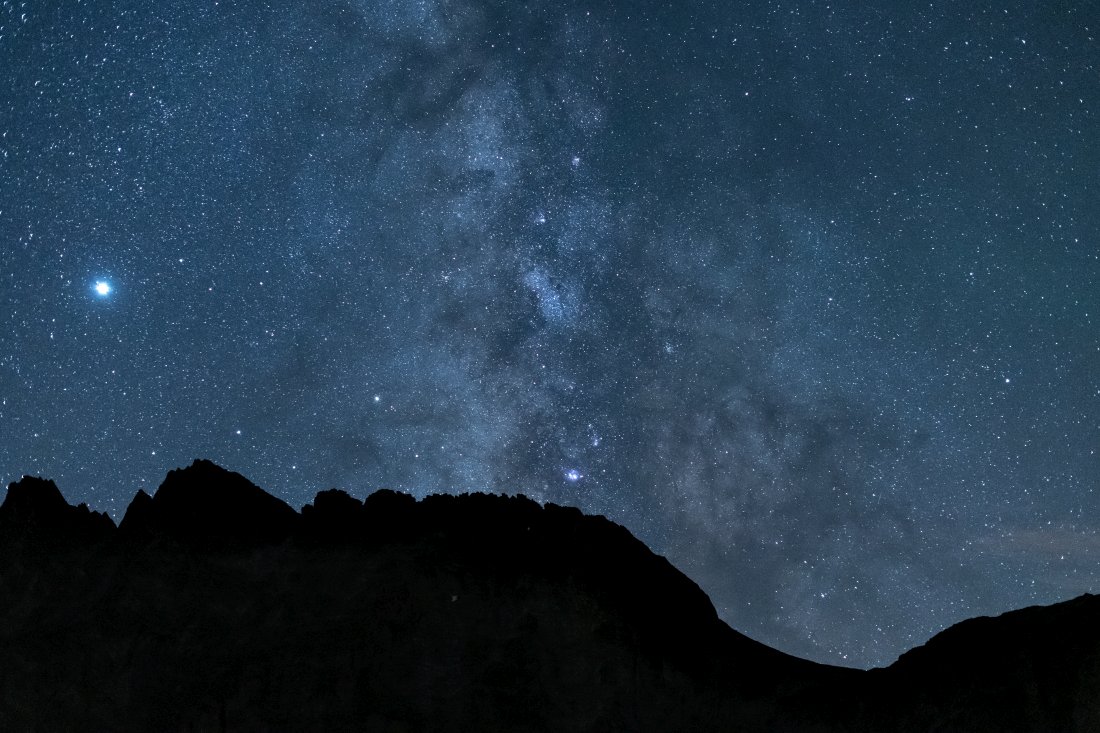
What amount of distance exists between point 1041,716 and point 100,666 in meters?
8.36

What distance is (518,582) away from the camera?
753 centimetres

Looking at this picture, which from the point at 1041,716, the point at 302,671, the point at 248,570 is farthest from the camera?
the point at 248,570

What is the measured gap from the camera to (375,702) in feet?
23.3

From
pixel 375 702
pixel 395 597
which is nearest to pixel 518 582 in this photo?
pixel 395 597

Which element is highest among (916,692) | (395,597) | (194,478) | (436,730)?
(194,478)

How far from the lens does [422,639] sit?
7.31 m

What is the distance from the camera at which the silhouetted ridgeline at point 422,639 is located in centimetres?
705

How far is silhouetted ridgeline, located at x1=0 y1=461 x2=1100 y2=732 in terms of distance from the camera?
23.1 ft


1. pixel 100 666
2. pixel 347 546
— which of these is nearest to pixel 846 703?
pixel 347 546

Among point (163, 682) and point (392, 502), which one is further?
point (392, 502)

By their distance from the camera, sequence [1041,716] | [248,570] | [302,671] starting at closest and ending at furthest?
[1041,716] → [302,671] → [248,570]

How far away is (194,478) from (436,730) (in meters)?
3.47

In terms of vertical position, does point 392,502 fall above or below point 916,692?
above

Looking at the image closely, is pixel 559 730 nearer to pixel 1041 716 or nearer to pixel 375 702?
pixel 375 702
